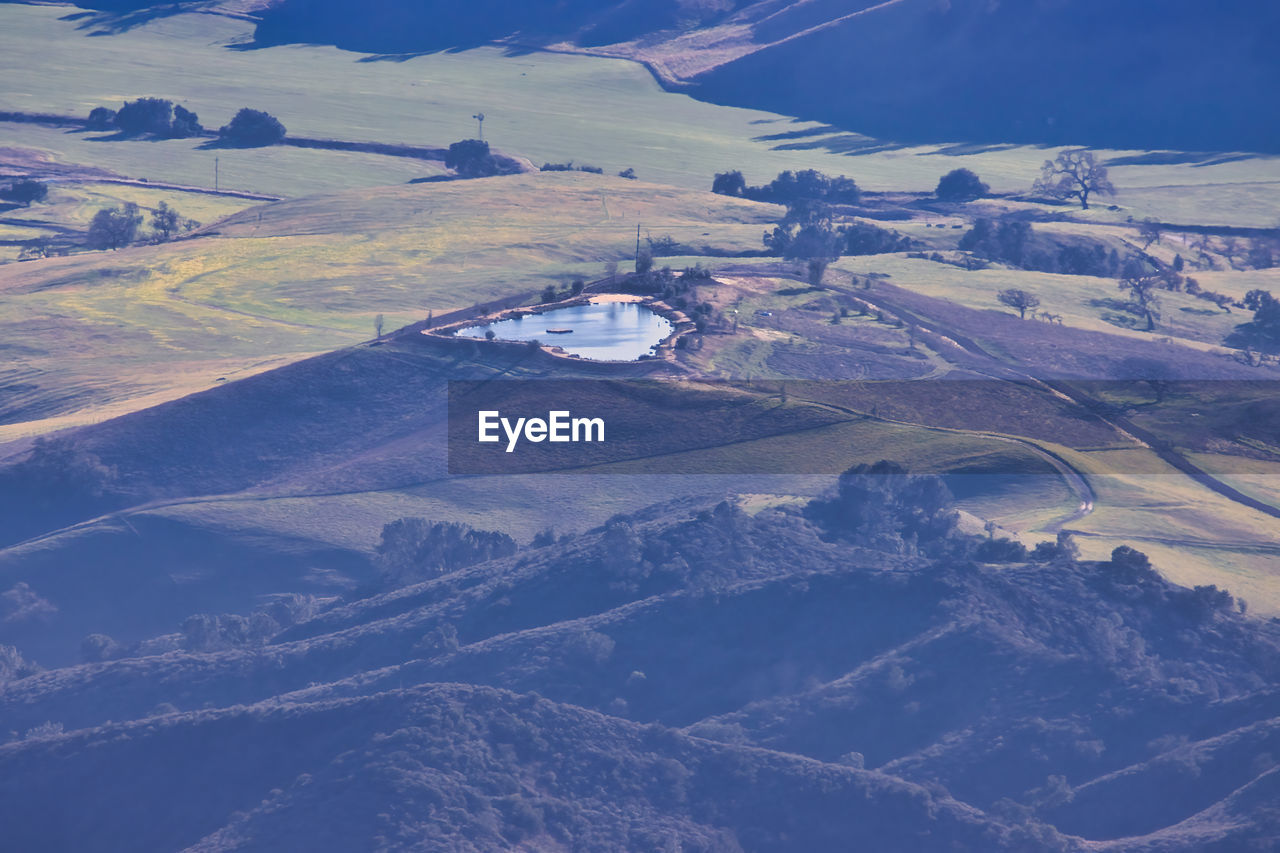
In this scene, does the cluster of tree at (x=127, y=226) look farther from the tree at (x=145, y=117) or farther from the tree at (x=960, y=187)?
the tree at (x=960, y=187)

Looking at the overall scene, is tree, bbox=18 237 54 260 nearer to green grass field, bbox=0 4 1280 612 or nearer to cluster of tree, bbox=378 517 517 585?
green grass field, bbox=0 4 1280 612

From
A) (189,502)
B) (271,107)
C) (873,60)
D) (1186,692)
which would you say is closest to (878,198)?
(873,60)

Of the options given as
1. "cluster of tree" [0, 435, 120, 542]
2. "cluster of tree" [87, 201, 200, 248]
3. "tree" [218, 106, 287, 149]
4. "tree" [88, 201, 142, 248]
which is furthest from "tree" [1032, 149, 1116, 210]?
"cluster of tree" [0, 435, 120, 542]

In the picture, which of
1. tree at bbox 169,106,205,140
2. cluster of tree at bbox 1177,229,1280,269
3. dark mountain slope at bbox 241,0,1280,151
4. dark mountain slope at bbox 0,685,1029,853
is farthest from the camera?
dark mountain slope at bbox 241,0,1280,151

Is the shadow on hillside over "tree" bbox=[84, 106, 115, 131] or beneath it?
over

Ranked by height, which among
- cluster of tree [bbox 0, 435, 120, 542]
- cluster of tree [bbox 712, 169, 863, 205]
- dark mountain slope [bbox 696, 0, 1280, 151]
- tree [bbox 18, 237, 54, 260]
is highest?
dark mountain slope [bbox 696, 0, 1280, 151]

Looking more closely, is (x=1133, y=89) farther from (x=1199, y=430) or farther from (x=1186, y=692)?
(x=1186, y=692)

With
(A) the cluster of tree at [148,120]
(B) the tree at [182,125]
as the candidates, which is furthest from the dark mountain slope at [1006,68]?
(A) the cluster of tree at [148,120]
